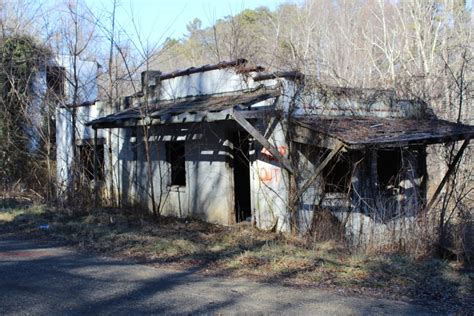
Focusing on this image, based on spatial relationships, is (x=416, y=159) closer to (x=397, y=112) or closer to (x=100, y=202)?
(x=397, y=112)

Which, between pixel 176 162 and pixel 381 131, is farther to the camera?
pixel 176 162

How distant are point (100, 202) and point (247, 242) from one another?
672 cm

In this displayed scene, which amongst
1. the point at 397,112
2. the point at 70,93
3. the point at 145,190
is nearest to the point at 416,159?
the point at 397,112

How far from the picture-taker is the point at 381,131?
442 inches

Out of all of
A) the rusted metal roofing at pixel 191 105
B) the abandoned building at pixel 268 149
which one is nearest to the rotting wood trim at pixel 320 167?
the abandoned building at pixel 268 149

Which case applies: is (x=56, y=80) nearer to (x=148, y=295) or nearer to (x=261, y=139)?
(x=261, y=139)

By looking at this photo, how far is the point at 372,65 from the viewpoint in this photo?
31734 mm

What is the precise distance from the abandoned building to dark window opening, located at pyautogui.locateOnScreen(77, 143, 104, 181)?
1.68ft

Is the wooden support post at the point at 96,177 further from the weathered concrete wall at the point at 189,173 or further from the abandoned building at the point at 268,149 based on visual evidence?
the weathered concrete wall at the point at 189,173

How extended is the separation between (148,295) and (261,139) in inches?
199

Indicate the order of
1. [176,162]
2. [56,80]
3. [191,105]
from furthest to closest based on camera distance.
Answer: [56,80] < [176,162] < [191,105]

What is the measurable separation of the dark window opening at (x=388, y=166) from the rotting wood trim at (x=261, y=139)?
360 cm

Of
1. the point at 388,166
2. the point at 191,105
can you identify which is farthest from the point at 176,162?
the point at 388,166

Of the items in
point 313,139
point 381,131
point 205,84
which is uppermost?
point 205,84
